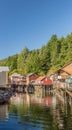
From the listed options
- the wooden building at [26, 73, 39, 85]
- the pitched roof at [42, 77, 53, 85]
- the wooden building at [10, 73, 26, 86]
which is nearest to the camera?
the pitched roof at [42, 77, 53, 85]

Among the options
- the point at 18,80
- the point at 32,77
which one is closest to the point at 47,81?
the point at 32,77

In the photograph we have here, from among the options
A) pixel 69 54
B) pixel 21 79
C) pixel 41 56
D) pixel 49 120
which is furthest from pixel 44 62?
pixel 49 120

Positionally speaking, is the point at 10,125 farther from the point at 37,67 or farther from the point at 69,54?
the point at 37,67

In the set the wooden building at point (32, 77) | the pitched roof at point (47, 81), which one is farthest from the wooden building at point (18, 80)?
the pitched roof at point (47, 81)

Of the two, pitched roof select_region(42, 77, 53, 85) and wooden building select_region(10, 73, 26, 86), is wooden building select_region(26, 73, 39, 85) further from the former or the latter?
pitched roof select_region(42, 77, 53, 85)

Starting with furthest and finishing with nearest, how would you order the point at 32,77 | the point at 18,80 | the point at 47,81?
1. the point at 18,80
2. the point at 32,77
3. the point at 47,81

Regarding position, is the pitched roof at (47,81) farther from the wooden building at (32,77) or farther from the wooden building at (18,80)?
the wooden building at (18,80)

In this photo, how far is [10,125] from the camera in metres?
46.1

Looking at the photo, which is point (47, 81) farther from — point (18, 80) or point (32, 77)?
point (18, 80)

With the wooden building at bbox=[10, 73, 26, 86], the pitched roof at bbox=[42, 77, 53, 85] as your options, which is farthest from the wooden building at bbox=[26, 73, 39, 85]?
the pitched roof at bbox=[42, 77, 53, 85]

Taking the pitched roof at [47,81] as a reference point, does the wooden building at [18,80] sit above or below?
above

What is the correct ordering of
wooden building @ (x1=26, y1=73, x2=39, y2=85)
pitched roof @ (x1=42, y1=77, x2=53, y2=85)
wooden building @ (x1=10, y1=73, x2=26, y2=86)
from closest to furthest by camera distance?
pitched roof @ (x1=42, y1=77, x2=53, y2=85) → wooden building @ (x1=26, y1=73, x2=39, y2=85) → wooden building @ (x1=10, y1=73, x2=26, y2=86)

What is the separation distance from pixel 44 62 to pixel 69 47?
2591 centimetres

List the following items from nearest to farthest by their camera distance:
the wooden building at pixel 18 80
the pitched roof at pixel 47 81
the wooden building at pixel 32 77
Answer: the pitched roof at pixel 47 81 < the wooden building at pixel 32 77 < the wooden building at pixel 18 80
